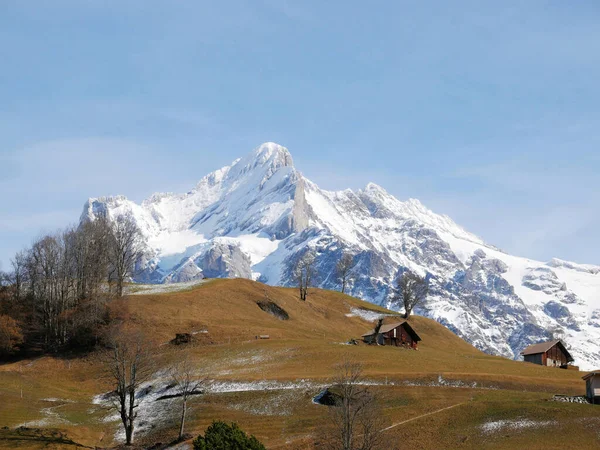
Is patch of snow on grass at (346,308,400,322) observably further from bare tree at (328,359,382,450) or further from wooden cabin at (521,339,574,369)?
bare tree at (328,359,382,450)

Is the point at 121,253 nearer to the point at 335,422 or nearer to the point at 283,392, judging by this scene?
the point at 283,392

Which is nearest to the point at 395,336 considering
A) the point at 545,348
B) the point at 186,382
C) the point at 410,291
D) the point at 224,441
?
the point at 545,348

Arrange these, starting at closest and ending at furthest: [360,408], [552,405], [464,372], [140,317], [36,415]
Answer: [360,408], [552,405], [36,415], [464,372], [140,317]

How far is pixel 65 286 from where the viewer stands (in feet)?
399

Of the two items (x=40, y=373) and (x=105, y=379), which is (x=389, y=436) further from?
(x=40, y=373)

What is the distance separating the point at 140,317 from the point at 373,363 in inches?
1648

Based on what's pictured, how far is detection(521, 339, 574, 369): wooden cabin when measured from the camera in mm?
126688

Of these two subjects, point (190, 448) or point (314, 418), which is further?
point (314, 418)

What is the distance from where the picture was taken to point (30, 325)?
117m

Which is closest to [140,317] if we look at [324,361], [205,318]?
[205,318]

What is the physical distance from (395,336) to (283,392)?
53.9m

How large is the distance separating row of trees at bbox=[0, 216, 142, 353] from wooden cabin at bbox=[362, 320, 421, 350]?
45709 mm

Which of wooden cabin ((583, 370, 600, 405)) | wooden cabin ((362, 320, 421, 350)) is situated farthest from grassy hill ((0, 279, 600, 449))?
wooden cabin ((362, 320, 421, 350))

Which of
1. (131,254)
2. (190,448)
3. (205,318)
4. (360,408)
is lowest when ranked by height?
(190,448)
